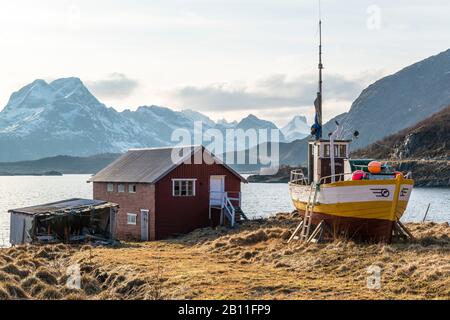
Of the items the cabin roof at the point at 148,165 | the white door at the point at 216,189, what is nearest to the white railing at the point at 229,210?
the white door at the point at 216,189

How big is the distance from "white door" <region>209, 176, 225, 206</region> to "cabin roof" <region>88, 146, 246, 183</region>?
113 cm

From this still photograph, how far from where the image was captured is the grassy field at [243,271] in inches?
715

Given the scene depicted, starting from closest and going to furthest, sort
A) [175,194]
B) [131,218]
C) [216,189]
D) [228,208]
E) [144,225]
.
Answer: [175,194] < [144,225] < [228,208] < [131,218] < [216,189]

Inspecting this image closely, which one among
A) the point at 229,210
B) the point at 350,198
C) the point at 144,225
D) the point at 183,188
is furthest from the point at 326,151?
the point at 144,225

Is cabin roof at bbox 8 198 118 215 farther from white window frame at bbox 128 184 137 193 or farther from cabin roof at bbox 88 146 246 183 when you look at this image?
white window frame at bbox 128 184 137 193

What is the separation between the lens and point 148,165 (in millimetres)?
45000

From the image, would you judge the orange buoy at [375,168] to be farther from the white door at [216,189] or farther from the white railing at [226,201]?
the white door at [216,189]

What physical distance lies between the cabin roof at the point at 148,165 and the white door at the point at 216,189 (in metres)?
1.13

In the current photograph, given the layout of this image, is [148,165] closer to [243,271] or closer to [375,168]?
[375,168]

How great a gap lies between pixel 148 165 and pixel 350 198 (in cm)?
2140

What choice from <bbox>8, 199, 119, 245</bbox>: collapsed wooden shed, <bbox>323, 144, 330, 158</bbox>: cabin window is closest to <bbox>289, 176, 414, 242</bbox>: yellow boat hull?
<bbox>323, 144, 330, 158</bbox>: cabin window

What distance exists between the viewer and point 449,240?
26453mm
